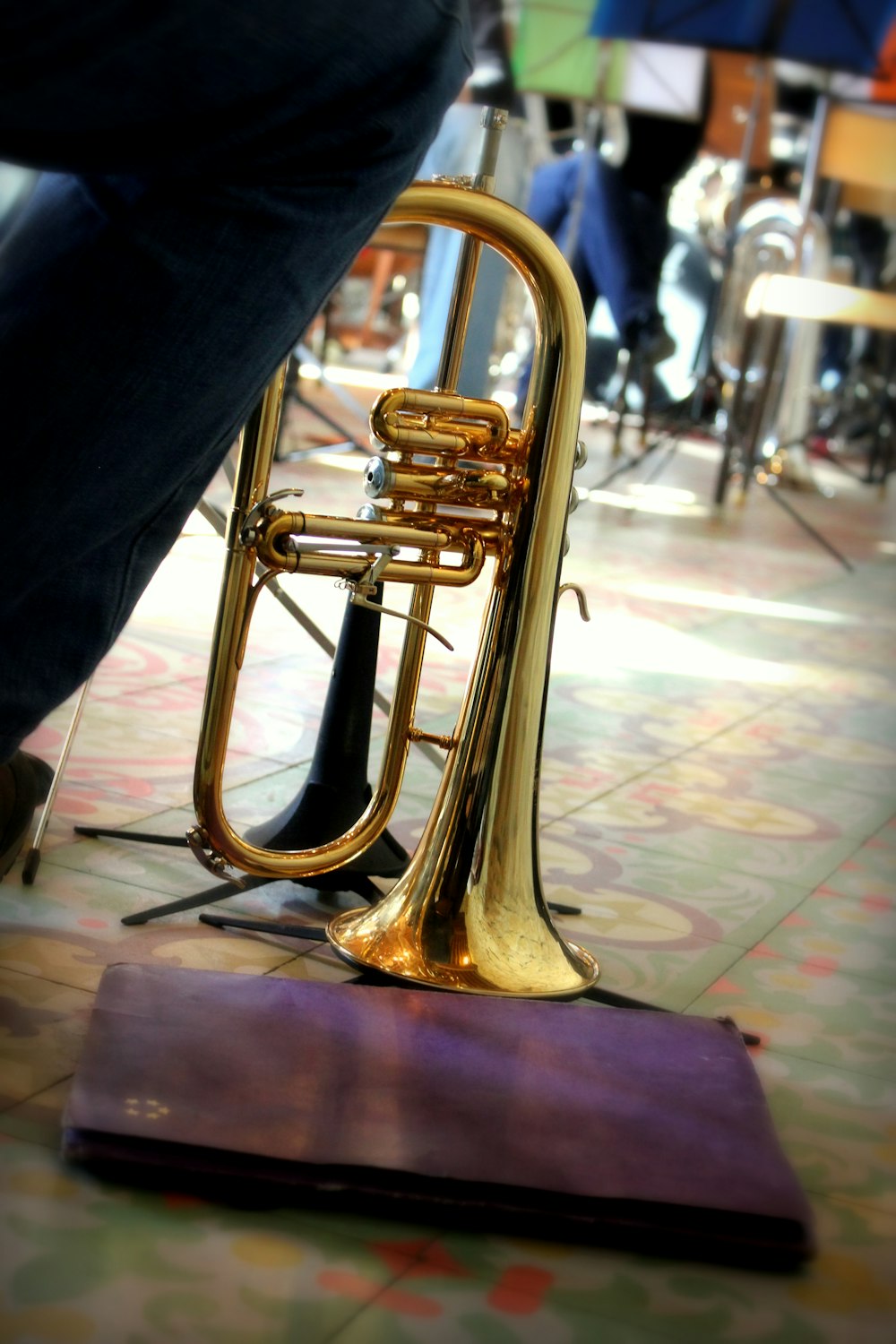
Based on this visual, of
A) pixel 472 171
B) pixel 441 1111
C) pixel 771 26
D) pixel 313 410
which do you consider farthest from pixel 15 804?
pixel 771 26

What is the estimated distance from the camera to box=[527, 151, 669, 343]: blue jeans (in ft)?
12.7

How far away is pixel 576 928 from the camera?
115 cm

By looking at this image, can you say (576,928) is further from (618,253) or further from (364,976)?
(618,253)

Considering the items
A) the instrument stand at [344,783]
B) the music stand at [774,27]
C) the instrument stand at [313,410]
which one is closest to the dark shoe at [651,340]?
the music stand at [774,27]

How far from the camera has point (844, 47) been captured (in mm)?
3459

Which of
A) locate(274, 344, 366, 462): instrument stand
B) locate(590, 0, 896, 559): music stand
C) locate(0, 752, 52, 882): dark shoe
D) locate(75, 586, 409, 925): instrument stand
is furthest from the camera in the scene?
locate(590, 0, 896, 559): music stand

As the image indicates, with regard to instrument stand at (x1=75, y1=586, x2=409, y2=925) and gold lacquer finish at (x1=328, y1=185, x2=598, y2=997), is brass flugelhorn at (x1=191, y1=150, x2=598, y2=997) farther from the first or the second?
instrument stand at (x1=75, y1=586, x2=409, y2=925)

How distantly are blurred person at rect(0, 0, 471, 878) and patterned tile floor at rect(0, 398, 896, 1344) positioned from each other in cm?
26

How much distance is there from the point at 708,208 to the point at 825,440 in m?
1.18

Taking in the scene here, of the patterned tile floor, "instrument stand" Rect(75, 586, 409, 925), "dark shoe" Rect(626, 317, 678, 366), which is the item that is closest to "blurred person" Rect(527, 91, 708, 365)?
"dark shoe" Rect(626, 317, 678, 366)

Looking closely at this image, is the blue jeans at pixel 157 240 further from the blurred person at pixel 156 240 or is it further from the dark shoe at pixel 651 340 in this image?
the dark shoe at pixel 651 340

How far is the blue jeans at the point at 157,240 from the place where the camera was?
2.21ft

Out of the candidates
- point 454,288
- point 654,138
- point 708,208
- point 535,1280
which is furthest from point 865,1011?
point 708,208

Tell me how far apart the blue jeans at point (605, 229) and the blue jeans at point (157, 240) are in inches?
123
